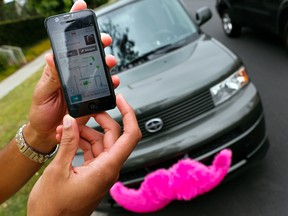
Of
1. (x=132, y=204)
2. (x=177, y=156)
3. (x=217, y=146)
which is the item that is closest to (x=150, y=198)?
(x=132, y=204)

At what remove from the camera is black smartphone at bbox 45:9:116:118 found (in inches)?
62.7

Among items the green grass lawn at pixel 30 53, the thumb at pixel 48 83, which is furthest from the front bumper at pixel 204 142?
the green grass lawn at pixel 30 53

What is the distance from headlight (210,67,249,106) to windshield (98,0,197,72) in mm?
781

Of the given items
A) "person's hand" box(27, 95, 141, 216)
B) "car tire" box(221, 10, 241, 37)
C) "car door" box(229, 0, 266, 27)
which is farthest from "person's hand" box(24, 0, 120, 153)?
"car tire" box(221, 10, 241, 37)

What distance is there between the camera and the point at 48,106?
5.68ft

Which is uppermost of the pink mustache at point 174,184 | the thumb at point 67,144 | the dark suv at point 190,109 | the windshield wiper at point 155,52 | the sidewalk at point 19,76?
the thumb at point 67,144

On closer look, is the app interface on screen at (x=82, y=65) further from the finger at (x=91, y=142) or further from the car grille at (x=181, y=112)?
the car grille at (x=181, y=112)

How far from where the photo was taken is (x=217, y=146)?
2.90 m

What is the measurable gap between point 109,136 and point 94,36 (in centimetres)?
48

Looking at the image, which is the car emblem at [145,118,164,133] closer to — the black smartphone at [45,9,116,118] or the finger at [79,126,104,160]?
the black smartphone at [45,9,116,118]

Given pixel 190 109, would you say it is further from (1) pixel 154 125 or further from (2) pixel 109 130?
(2) pixel 109 130

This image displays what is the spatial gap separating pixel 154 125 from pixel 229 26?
5321 mm

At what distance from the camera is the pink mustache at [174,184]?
107 inches

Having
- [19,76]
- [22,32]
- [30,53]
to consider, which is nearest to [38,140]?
[19,76]
